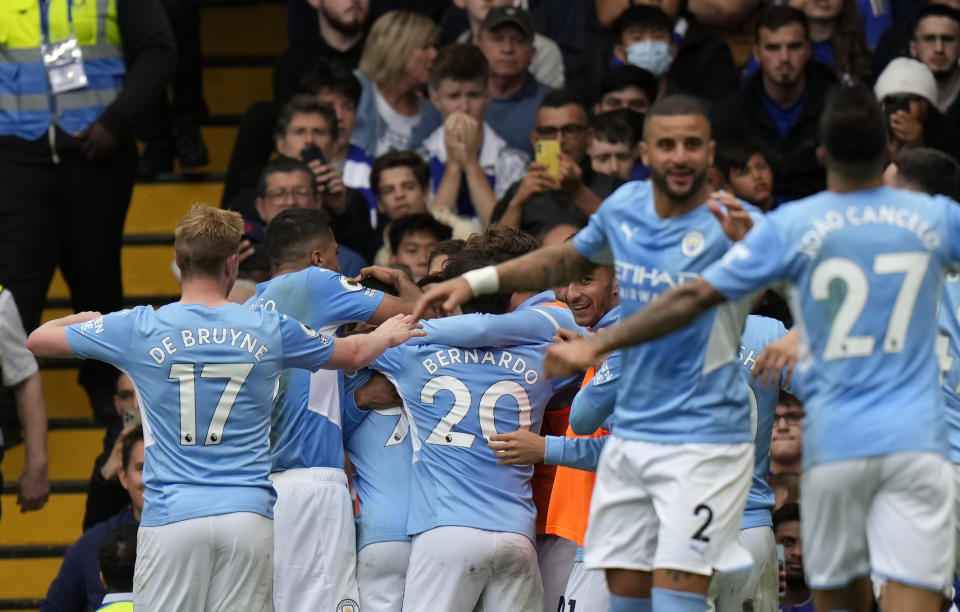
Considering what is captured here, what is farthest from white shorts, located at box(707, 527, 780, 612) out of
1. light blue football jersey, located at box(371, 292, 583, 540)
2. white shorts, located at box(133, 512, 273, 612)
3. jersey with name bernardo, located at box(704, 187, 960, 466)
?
white shorts, located at box(133, 512, 273, 612)

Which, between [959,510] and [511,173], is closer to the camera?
[959,510]

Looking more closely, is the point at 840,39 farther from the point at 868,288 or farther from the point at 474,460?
the point at 868,288

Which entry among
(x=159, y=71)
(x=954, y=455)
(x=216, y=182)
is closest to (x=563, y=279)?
(x=954, y=455)

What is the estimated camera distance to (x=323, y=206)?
9891 millimetres

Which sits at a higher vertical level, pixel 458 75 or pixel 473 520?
pixel 458 75

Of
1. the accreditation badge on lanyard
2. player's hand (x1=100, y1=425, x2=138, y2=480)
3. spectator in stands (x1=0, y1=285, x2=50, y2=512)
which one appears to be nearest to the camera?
player's hand (x1=100, y1=425, x2=138, y2=480)

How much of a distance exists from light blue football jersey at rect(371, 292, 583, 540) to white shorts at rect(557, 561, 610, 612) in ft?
1.18

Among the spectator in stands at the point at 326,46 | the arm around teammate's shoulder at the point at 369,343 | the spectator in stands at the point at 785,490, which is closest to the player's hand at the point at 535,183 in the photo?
the spectator in stands at the point at 785,490

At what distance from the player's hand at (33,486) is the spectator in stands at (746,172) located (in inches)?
170

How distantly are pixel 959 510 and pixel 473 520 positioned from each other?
2.05 meters

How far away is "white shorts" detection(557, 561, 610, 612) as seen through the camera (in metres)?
6.77

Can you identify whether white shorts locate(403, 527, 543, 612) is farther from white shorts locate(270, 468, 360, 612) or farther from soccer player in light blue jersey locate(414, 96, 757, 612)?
soccer player in light blue jersey locate(414, 96, 757, 612)

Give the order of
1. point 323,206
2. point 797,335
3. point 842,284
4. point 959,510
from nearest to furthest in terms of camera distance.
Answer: point 842,284
point 797,335
point 959,510
point 323,206

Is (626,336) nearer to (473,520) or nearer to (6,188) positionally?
(473,520)
